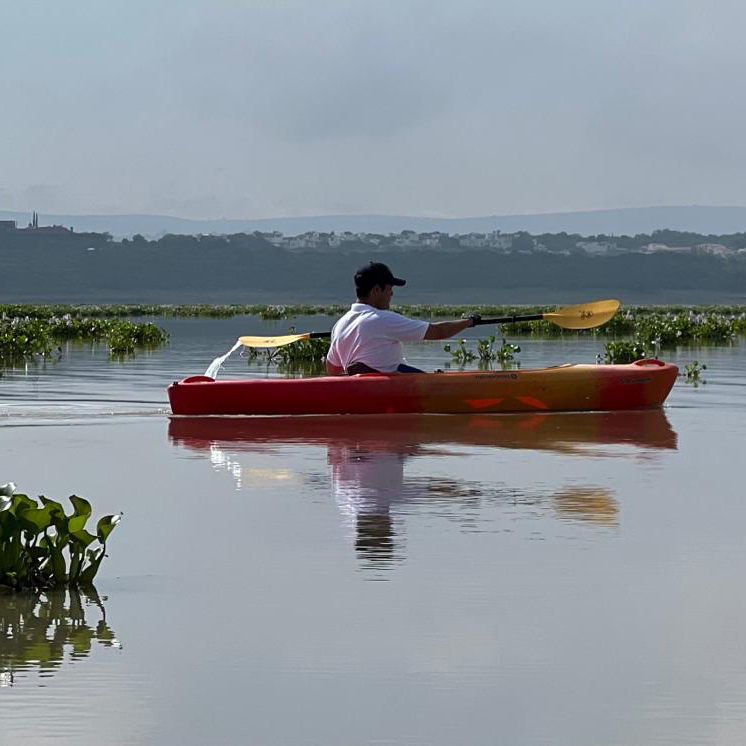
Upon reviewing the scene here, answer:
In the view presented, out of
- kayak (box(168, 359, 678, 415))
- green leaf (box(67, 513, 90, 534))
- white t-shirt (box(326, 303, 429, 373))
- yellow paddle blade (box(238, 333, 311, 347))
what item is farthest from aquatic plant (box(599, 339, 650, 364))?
green leaf (box(67, 513, 90, 534))

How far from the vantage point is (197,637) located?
756cm

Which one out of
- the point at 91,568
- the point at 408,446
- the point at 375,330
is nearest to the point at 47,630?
the point at 91,568

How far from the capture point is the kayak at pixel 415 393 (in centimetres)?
1888

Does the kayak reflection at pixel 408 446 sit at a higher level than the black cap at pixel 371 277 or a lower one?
lower

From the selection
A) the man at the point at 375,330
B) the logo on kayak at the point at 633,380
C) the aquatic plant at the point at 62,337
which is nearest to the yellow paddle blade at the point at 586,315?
the logo on kayak at the point at 633,380

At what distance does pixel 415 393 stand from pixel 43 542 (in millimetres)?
10883

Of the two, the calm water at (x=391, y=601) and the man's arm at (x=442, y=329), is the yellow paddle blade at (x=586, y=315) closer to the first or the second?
the man's arm at (x=442, y=329)

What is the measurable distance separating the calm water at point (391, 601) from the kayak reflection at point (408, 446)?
0.06 metres

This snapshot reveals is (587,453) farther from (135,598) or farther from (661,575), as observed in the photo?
(135,598)

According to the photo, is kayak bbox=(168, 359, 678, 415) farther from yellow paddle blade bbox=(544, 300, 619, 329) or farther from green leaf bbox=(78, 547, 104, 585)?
green leaf bbox=(78, 547, 104, 585)

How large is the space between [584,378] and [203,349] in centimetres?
2130

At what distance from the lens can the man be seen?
59.4ft

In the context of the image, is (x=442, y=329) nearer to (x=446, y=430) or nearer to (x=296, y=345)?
(x=446, y=430)

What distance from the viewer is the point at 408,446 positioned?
16094mm
